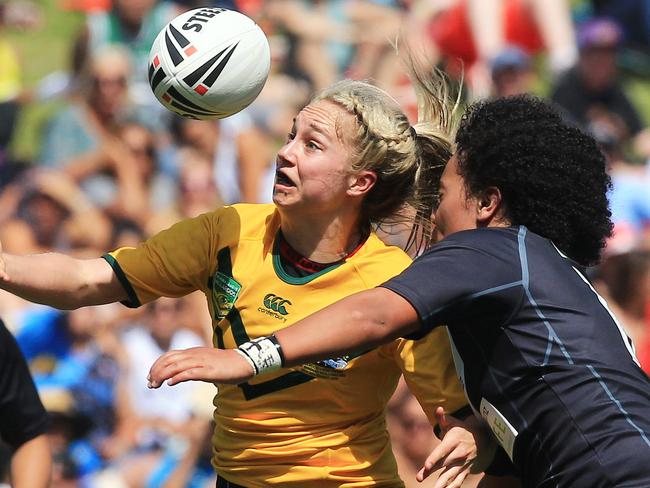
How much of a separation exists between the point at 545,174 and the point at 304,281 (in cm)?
94

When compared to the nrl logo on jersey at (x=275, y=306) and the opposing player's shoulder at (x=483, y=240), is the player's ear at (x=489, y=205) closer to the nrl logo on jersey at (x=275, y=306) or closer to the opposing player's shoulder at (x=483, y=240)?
the opposing player's shoulder at (x=483, y=240)

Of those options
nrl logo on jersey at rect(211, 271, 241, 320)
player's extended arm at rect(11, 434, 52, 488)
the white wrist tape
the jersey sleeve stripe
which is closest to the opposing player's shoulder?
the white wrist tape

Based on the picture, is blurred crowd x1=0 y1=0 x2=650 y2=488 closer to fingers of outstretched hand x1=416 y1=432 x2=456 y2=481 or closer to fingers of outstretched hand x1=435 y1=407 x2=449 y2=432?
fingers of outstretched hand x1=435 y1=407 x2=449 y2=432

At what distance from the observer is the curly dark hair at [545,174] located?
3137 mm

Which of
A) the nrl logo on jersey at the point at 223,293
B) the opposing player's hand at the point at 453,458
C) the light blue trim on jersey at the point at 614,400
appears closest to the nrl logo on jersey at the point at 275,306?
the nrl logo on jersey at the point at 223,293

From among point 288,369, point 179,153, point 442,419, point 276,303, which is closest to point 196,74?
point 276,303

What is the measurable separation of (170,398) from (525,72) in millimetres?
3962

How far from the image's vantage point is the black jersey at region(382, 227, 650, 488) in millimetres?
2910

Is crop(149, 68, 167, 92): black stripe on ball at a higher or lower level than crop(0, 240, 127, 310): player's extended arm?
higher

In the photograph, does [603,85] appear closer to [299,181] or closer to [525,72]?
[525,72]

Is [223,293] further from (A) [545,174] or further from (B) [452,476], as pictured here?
(A) [545,174]

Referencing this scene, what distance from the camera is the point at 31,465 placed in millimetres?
4414

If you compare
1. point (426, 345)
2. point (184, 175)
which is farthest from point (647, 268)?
point (426, 345)

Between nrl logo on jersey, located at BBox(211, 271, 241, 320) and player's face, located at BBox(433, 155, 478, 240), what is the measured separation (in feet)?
2.45
